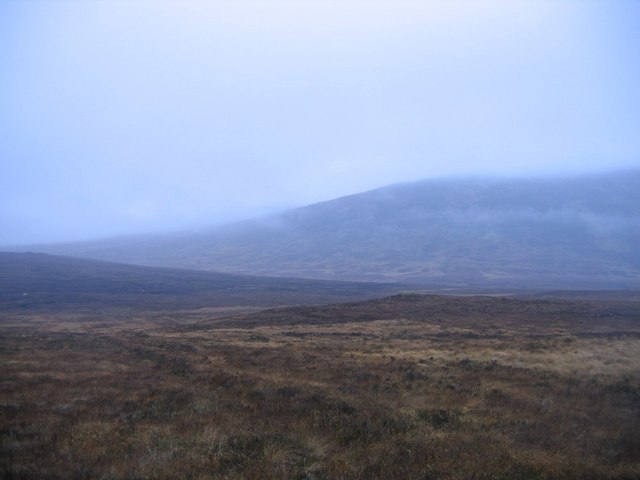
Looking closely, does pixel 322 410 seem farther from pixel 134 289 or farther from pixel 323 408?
pixel 134 289

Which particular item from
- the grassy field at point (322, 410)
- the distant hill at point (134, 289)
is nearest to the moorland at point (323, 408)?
the grassy field at point (322, 410)

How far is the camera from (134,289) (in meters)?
A: 102

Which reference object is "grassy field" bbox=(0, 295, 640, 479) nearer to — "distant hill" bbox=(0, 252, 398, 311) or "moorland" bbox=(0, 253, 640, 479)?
"moorland" bbox=(0, 253, 640, 479)

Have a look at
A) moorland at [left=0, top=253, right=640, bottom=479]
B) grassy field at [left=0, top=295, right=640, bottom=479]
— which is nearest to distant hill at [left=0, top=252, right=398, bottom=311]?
moorland at [left=0, top=253, right=640, bottom=479]

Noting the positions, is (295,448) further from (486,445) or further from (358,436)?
(486,445)

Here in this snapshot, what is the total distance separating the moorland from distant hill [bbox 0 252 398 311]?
53.0 m

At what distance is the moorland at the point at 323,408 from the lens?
25.2 feet

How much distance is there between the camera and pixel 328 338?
3052 centimetres

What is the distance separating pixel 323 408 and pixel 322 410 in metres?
0.18

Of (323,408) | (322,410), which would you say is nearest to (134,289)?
(323,408)

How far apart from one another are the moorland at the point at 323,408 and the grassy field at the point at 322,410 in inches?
1.9

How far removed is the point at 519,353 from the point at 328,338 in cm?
1292

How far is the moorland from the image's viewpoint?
7.69 m

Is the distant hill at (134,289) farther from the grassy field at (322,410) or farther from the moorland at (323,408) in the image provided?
the grassy field at (322,410)
